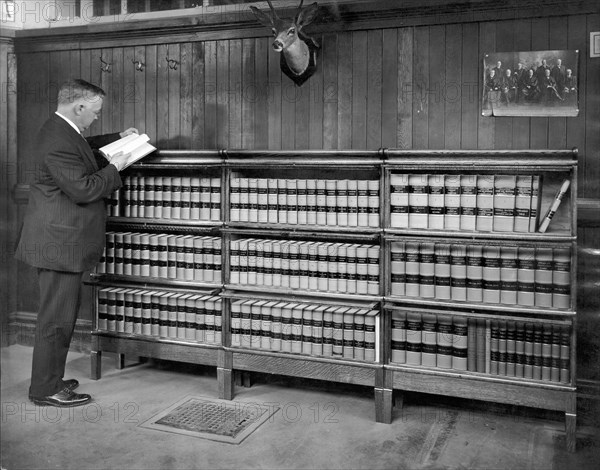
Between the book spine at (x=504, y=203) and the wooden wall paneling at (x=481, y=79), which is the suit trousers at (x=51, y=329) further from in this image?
the wooden wall paneling at (x=481, y=79)

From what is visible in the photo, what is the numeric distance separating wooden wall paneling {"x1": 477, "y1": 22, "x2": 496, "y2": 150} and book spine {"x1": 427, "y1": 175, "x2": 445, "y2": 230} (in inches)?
18.2

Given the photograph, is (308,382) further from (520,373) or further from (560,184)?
(560,184)

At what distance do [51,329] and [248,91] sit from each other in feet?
6.66

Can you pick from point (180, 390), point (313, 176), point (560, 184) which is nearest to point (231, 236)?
point (313, 176)

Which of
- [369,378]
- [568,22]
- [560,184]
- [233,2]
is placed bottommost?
[369,378]

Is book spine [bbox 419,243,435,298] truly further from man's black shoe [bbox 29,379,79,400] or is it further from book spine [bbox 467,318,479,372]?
man's black shoe [bbox 29,379,79,400]

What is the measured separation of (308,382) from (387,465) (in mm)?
1205

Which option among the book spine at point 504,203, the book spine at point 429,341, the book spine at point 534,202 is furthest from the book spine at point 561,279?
the book spine at point 429,341

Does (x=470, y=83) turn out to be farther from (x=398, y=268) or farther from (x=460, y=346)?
(x=460, y=346)

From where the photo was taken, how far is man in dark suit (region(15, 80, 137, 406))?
11.9 feet

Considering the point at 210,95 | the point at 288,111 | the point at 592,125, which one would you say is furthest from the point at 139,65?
the point at 592,125

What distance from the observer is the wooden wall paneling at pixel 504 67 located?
3.67m

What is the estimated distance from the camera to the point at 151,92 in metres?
4.59

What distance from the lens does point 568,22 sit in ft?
11.7
